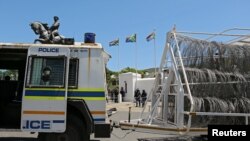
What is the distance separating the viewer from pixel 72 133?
393 inches

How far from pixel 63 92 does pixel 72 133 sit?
1.00 meters

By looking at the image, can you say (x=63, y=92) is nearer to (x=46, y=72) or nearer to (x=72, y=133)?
(x=46, y=72)

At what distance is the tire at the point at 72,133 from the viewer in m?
9.98

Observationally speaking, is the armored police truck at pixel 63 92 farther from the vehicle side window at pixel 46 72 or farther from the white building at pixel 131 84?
the white building at pixel 131 84

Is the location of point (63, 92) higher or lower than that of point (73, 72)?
lower

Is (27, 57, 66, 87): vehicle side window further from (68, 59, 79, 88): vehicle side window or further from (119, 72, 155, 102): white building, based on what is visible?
(119, 72, 155, 102): white building

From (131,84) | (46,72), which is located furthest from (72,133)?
(131,84)

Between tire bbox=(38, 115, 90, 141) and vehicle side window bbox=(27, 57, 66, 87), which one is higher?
vehicle side window bbox=(27, 57, 66, 87)

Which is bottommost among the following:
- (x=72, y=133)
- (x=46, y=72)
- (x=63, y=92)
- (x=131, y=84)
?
(x=72, y=133)

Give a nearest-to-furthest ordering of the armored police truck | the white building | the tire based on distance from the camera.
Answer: the armored police truck < the tire < the white building

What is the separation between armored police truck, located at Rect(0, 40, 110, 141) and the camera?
9.81 m

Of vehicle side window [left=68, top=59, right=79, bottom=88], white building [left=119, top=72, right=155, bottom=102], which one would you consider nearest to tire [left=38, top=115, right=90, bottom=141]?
vehicle side window [left=68, top=59, right=79, bottom=88]

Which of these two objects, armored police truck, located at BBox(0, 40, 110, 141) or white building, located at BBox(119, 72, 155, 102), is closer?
armored police truck, located at BBox(0, 40, 110, 141)

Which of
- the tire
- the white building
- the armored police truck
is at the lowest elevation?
the tire
